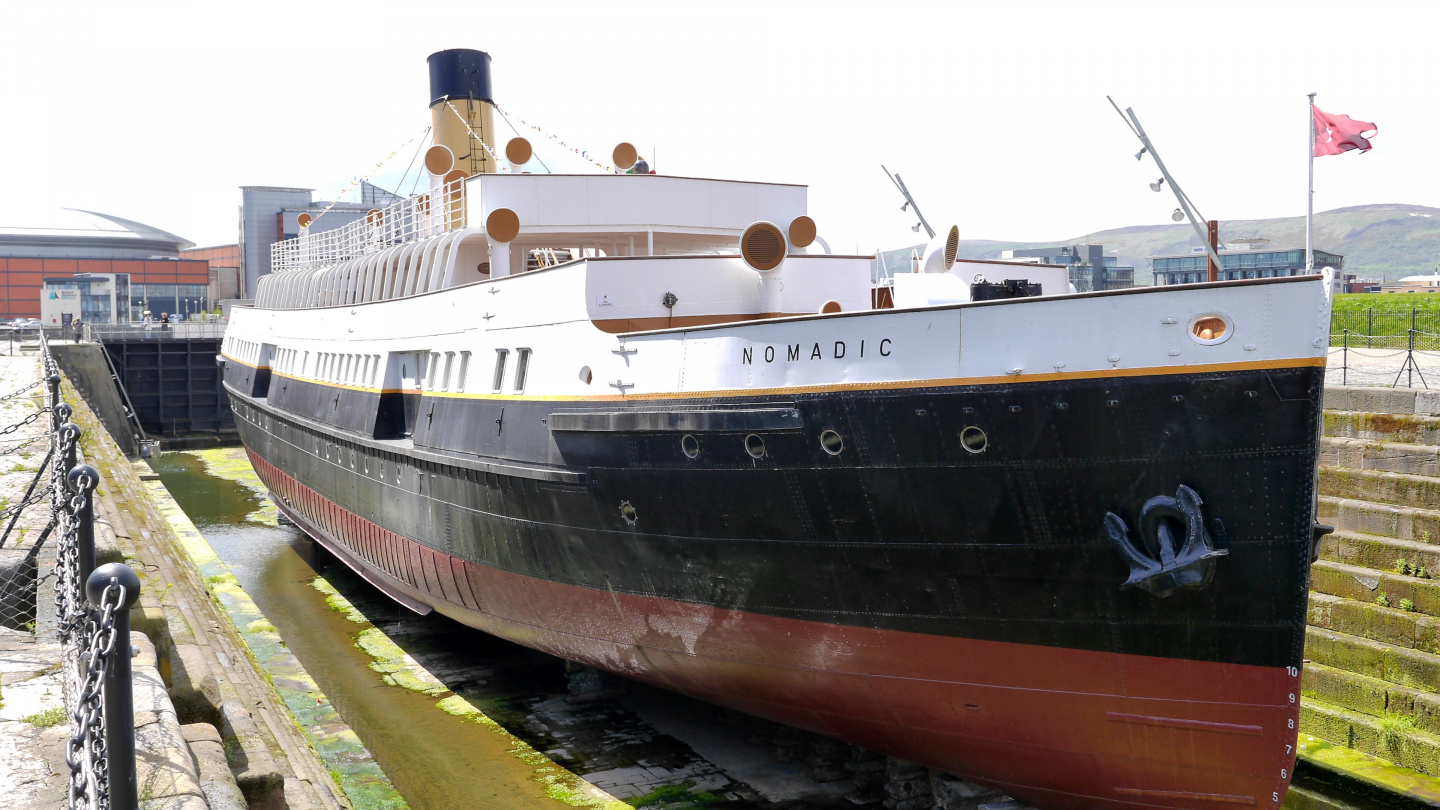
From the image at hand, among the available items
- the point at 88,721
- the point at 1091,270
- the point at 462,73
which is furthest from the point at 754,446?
the point at 1091,270

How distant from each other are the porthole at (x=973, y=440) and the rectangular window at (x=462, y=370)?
7.36 metres

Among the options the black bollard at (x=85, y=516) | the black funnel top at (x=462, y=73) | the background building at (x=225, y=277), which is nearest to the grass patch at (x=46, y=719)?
the black bollard at (x=85, y=516)

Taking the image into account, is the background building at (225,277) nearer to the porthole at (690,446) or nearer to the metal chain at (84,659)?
the porthole at (690,446)

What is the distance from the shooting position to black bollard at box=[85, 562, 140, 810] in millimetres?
3518

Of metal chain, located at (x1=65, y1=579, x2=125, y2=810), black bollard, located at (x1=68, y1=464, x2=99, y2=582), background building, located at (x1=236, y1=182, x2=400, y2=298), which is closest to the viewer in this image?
metal chain, located at (x1=65, y1=579, x2=125, y2=810)

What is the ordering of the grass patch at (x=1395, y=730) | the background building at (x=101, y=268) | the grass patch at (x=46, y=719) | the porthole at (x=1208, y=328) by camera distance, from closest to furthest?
the grass patch at (x=46, y=719) < the porthole at (x=1208, y=328) < the grass patch at (x=1395, y=730) < the background building at (x=101, y=268)

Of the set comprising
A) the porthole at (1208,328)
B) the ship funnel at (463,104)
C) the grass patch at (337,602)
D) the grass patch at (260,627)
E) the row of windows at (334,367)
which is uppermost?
the ship funnel at (463,104)

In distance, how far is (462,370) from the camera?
1307 cm

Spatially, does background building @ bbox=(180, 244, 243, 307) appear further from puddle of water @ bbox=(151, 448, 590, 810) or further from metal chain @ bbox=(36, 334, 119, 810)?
metal chain @ bbox=(36, 334, 119, 810)

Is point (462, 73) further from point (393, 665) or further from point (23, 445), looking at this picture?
point (393, 665)

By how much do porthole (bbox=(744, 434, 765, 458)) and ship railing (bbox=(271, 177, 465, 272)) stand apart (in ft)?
24.5

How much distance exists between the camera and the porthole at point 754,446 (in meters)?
8.62

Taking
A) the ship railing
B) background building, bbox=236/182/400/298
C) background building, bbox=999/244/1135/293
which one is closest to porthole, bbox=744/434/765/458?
background building, bbox=999/244/1135/293

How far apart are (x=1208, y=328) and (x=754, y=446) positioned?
144 inches
